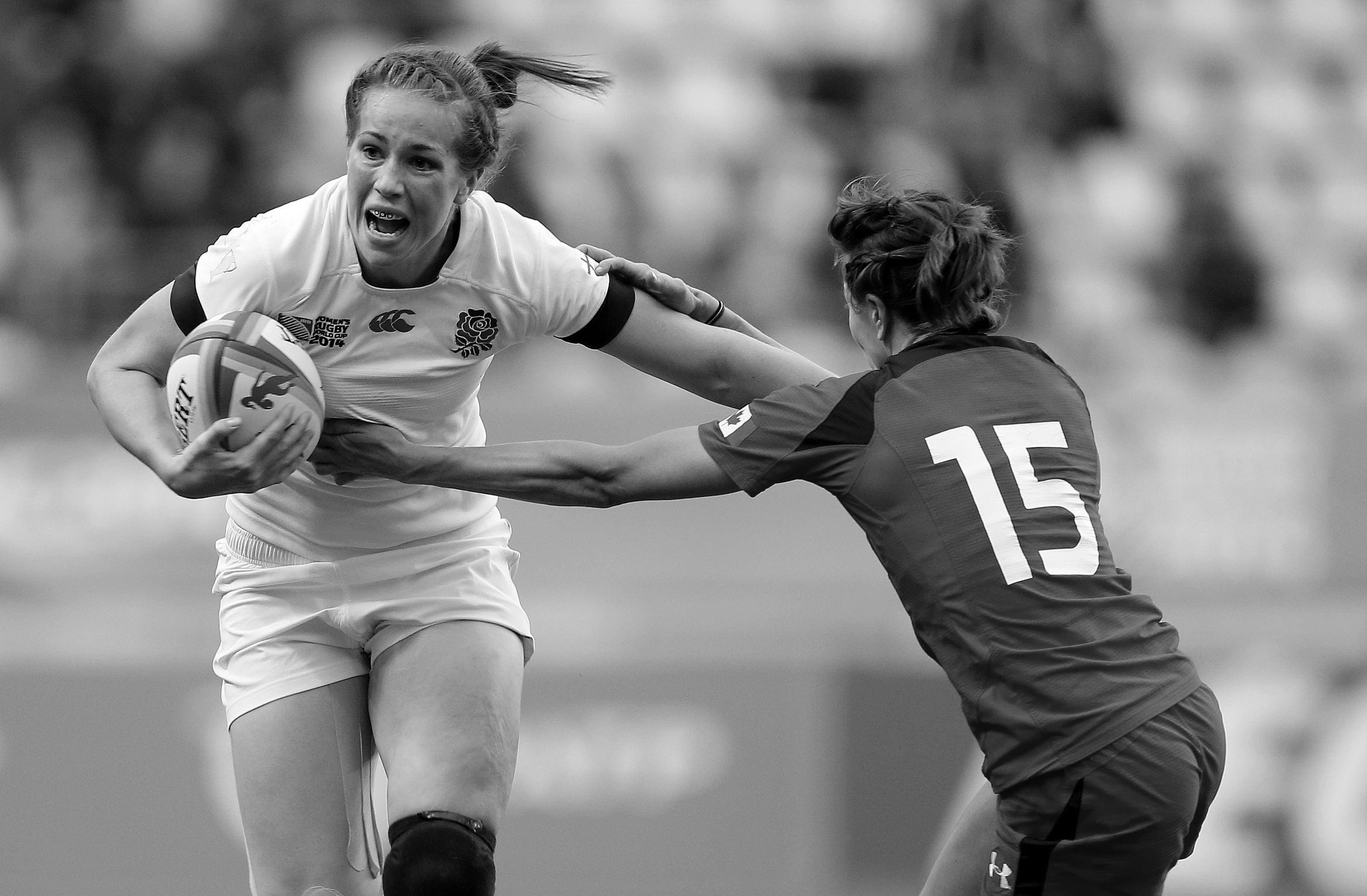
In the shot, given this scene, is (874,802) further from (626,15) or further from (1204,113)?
(1204,113)

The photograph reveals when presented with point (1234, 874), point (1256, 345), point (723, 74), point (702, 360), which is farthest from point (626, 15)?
point (702, 360)

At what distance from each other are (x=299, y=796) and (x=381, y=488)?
2.43ft

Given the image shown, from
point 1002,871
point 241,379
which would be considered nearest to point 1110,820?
point 1002,871

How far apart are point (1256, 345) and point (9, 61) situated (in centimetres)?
742

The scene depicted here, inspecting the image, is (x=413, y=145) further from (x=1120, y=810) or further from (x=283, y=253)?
(x=1120, y=810)

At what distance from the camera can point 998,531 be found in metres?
3.64

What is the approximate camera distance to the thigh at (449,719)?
4.01 m

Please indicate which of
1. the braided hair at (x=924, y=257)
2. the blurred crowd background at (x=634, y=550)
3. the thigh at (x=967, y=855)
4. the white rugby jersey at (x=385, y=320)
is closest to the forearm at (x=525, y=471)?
the white rugby jersey at (x=385, y=320)

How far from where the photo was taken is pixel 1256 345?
11.0m

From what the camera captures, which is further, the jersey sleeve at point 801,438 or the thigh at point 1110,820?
the jersey sleeve at point 801,438

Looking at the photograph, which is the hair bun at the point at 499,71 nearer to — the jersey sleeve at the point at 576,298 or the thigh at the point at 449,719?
the jersey sleeve at the point at 576,298

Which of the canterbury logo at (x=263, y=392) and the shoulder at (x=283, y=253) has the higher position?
the shoulder at (x=283, y=253)

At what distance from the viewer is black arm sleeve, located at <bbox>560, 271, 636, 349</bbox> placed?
437 centimetres

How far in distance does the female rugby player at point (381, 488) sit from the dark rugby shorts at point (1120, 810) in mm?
1186
